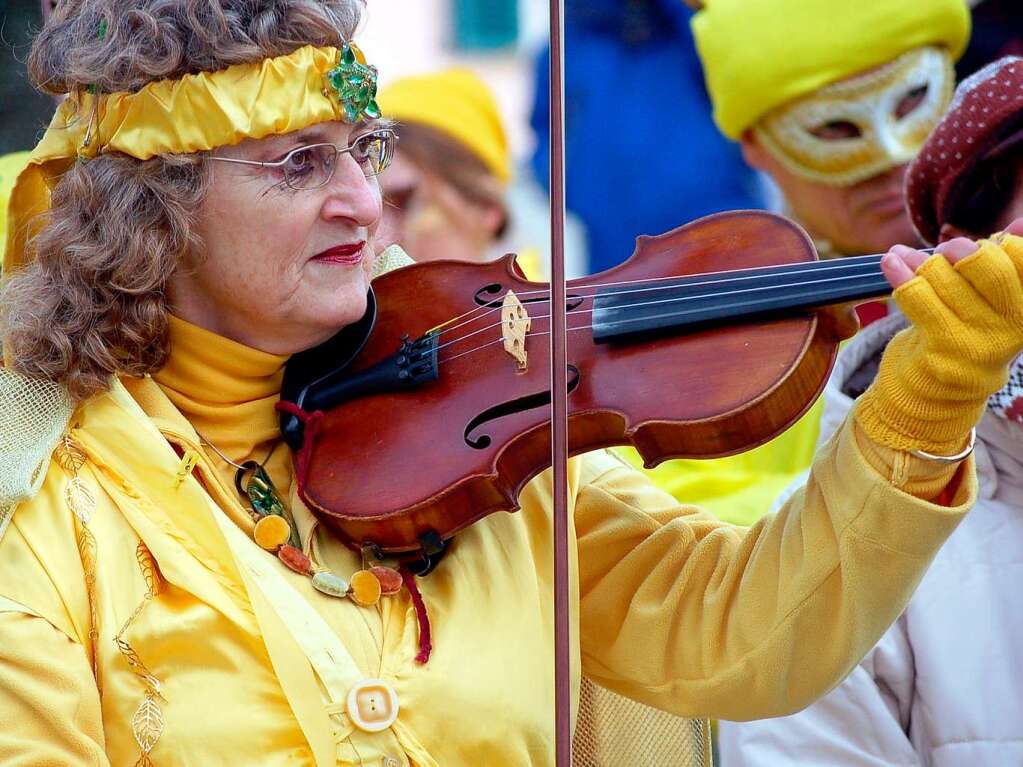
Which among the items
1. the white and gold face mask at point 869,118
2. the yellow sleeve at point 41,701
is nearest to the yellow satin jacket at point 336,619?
the yellow sleeve at point 41,701

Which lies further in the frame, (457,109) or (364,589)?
(457,109)

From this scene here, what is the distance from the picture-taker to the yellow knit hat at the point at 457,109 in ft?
14.3

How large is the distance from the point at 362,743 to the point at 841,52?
6.09ft

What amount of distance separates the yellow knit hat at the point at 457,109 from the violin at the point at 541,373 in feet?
7.20

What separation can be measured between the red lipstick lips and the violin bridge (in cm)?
18

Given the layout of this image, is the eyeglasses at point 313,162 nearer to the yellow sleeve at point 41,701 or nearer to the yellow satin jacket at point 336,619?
the yellow satin jacket at point 336,619

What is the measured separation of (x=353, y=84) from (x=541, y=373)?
1.31 ft

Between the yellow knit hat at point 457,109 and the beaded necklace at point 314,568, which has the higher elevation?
the yellow knit hat at point 457,109

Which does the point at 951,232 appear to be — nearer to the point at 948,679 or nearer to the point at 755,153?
the point at 948,679

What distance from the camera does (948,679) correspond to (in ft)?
→ 7.55

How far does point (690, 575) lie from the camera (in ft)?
6.75

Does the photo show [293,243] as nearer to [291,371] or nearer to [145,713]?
[291,371]

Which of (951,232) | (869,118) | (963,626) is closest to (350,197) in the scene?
(951,232)

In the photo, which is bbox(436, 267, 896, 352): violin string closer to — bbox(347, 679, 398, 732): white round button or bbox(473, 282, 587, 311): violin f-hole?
bbox(473, 282, 587, 311): violin f-hole
